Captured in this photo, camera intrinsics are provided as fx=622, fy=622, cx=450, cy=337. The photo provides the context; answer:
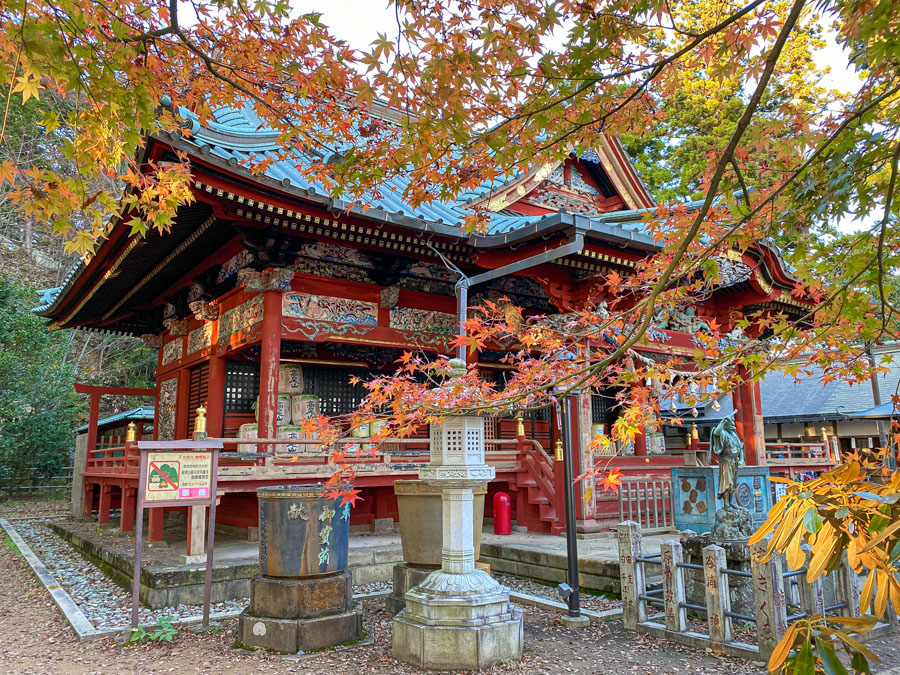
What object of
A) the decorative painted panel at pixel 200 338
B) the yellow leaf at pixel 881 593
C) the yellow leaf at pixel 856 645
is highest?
the decorative painted panel at pixel 200 338

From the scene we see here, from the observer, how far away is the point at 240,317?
10438 millimetres

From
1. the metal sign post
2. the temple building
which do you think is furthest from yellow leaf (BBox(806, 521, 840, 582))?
the temple building

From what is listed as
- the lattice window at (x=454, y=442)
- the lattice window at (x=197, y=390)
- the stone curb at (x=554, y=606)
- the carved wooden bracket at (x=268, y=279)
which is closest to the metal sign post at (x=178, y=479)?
the lattice window at (x=454, y=442)

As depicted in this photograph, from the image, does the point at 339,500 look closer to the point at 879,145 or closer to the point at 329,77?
the point at 329,77

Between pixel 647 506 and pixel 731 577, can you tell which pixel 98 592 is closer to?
pixel 731 577

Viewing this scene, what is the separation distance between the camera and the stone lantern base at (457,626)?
4.89 metres

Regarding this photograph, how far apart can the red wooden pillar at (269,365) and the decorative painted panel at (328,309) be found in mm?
185

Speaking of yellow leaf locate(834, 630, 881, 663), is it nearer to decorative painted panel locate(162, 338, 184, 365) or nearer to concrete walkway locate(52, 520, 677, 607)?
concrete walkway locate(52, 520, 677, 607)

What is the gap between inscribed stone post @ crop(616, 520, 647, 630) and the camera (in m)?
5.91

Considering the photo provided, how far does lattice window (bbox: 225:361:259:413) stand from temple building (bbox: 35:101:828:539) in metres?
0.03

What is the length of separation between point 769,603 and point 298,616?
3908 mm

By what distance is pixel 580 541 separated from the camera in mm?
9109

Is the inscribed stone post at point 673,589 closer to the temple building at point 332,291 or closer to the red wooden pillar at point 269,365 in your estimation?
the temple building at point 332,291

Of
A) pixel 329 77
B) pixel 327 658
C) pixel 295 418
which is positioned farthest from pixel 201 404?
pixel 329 77
